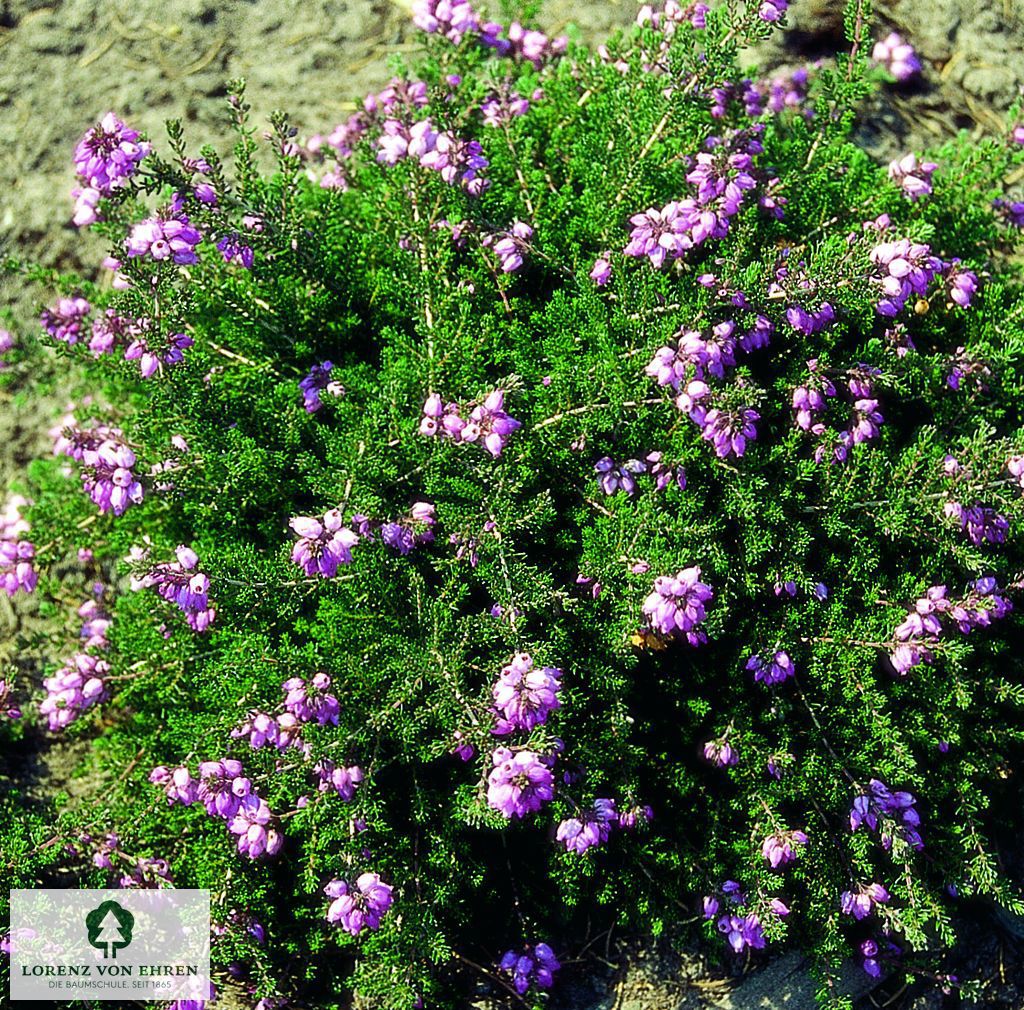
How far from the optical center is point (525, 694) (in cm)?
321

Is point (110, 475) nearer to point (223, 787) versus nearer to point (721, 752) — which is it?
point (223, 787)

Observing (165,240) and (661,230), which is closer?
(165,240)

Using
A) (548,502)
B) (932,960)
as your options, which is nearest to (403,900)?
(548,502)

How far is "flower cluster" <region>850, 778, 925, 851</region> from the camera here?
386cm

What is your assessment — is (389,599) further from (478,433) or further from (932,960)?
(932,960)

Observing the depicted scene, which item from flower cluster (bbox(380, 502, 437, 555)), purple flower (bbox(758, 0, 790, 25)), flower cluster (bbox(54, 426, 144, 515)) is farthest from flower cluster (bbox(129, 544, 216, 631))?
purple flower (bbox(758, 0, 790, 25))

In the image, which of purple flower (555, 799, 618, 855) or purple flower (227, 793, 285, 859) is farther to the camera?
purple flower (227, 793, 285, 859)

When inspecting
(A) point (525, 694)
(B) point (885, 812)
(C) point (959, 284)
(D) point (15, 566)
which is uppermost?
(C) point (959, 284)

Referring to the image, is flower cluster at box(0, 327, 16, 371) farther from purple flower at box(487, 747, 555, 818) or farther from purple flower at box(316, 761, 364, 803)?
purple flower at box(487, 747, 555, 818)

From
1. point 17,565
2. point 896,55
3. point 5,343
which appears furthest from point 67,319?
point 896,55

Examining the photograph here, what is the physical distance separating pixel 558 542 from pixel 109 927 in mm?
2606

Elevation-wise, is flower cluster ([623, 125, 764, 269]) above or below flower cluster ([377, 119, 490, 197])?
below

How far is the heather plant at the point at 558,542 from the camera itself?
3.79m

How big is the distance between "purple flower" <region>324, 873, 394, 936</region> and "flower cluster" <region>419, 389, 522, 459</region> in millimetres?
1642
